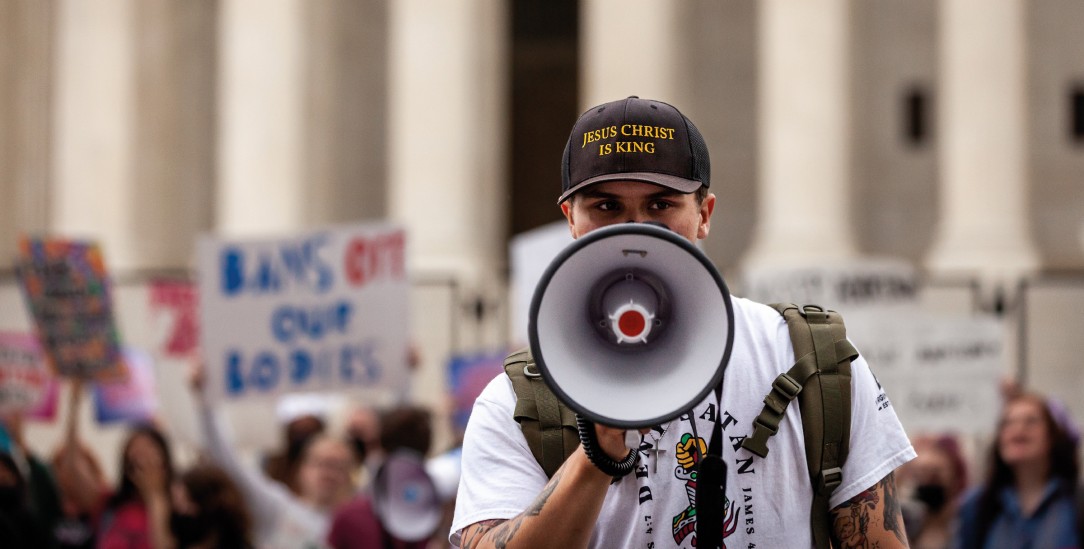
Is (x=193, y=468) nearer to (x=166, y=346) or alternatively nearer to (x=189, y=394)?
(x=189, y=394)

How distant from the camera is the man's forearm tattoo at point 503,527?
3.71 m

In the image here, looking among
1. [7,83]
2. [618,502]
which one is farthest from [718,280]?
[7,83]

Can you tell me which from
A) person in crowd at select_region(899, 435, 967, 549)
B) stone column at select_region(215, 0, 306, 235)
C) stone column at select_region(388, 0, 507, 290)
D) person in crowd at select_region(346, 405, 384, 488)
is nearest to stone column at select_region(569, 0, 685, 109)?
stone column at select_region(388, 0, 507, 290)

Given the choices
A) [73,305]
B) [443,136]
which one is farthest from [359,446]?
Result: [443,136]

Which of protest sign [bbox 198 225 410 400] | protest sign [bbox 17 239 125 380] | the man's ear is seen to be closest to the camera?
the man's ear

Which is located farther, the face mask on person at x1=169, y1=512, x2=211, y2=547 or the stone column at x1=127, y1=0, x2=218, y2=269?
the stone column at x1=127, y1=0, x2=218, y2=269

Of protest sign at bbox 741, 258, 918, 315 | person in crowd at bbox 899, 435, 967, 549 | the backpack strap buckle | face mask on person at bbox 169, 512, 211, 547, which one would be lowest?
person in crowd at bbox 899, 435, 967, 549

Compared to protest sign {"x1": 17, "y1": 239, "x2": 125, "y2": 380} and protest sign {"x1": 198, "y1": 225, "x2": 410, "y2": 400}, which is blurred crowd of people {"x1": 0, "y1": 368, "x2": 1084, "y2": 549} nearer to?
protest sign {"x1": 17, "y1": 239, "x2": 125, "y2": 380}

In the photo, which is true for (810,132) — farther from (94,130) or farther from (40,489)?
(40,489)

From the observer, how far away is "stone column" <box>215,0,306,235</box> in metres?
33.0

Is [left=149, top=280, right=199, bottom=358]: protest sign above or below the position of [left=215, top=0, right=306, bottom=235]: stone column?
below

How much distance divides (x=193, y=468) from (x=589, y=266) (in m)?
8.49

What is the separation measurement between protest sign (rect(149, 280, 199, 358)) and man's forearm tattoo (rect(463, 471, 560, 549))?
18.4m

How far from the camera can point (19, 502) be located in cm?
1070
